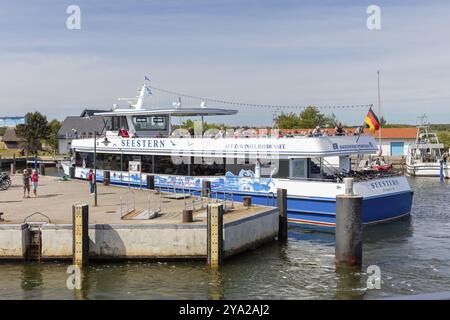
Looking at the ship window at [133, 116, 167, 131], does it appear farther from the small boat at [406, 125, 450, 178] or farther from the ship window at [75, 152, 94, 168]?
the small boat at [406, 125, 450, 178]

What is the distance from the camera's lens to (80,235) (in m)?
16.0

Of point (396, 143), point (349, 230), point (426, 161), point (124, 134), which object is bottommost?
point (349, 230)

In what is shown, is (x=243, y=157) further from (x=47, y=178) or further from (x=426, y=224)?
(x=47, y=178)

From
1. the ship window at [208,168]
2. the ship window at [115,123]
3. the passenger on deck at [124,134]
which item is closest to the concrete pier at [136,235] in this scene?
the ship window at [208,168]

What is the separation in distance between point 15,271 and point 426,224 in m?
17.6

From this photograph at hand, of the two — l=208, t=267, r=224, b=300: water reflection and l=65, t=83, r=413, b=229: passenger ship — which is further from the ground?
l=65, t=83, r=413, b=229: passenger ship

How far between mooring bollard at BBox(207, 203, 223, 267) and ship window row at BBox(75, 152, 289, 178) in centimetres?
894

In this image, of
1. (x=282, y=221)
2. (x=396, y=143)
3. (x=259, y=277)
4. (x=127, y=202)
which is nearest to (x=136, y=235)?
(x=259, y=277)

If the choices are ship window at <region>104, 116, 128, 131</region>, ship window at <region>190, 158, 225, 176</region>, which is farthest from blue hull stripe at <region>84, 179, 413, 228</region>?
ship window at <region>104, 116, 128, 131</region>

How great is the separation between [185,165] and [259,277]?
13176 mm

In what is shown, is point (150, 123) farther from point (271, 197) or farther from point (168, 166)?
point (271, 197)

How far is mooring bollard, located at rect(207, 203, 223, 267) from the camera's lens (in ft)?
53.0

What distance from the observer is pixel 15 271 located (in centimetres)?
1577

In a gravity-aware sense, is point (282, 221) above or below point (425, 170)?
below
